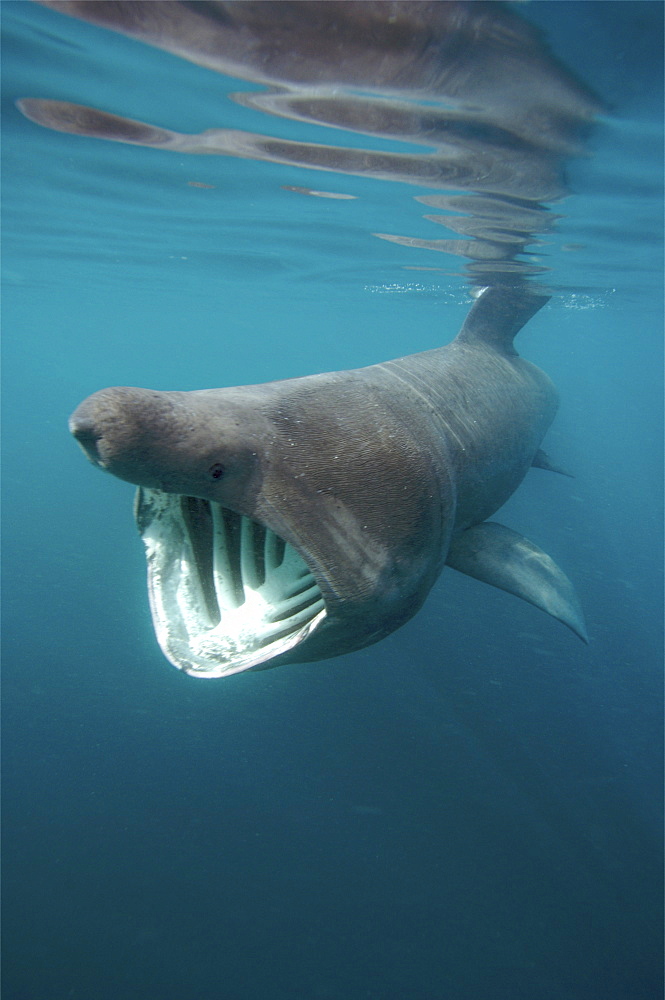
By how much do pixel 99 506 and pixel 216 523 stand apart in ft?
43.1

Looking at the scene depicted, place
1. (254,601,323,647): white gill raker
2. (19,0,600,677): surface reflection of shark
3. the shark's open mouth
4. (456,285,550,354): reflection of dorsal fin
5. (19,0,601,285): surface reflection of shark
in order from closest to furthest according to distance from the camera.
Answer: (19,0,600,677): surface reflection of shark
the shark's open mouth
(254,601,323,647): white gill raker
(19,0,601,285): surface reflection of shark
(456,285,550,354): reflection of dorsal fin

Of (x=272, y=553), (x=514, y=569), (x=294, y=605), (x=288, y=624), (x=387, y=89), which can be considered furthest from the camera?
(x=387, y=89)

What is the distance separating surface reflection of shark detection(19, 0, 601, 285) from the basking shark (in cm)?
336

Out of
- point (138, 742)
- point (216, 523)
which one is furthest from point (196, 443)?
point (138, 742)

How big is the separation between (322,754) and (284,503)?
5.33m

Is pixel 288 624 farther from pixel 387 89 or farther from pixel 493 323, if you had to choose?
pixel 493 323

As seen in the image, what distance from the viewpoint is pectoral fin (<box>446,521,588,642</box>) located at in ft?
A: 16.7

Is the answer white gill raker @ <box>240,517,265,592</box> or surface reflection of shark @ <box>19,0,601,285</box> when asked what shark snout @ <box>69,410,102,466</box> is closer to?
white gill raker @ <box>240,517,265,592</box>

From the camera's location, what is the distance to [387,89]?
6.09m

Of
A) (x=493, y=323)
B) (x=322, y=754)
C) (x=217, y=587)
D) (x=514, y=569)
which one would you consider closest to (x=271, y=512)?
(x=217, y=587)

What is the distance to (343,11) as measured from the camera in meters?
4.74

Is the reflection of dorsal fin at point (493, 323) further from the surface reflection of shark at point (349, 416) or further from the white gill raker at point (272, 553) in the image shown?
the white gill raker at point (272, 553)

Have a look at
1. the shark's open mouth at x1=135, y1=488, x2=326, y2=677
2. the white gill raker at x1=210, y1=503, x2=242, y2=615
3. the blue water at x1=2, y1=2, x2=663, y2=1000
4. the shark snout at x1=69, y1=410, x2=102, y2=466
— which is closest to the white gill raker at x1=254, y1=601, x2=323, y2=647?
the shark's open mouth at x1=135, y1=488, x2=326, y2=677

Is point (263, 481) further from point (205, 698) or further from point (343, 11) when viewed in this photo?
point (205, 698)
